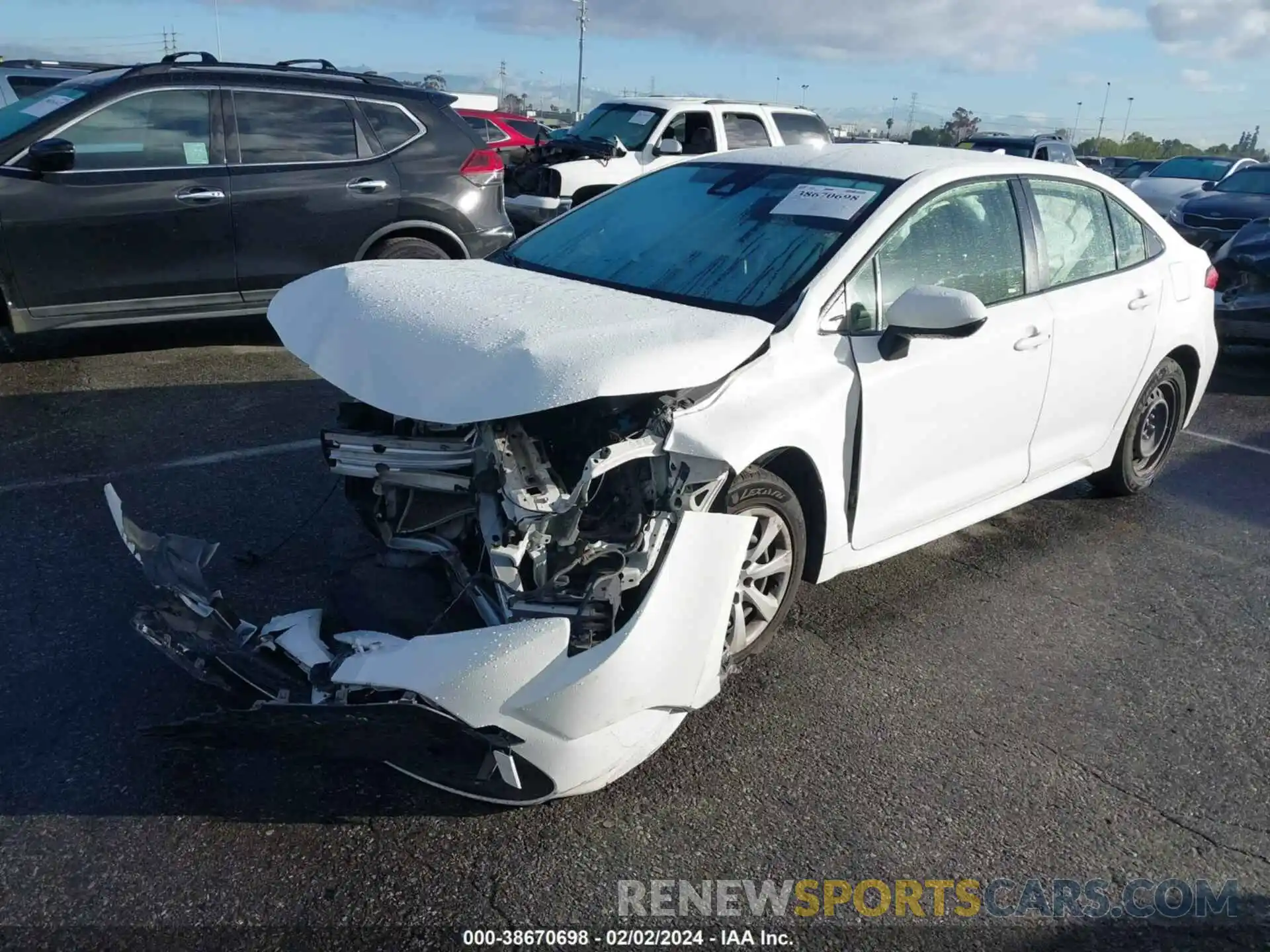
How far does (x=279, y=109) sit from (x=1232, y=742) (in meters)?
6.60

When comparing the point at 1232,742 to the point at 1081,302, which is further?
the point at 1081,302

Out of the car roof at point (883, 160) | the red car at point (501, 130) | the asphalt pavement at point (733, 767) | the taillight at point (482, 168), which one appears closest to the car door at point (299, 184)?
the taillight at point (482, 168)

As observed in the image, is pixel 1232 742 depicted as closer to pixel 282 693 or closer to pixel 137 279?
pixel 282 693

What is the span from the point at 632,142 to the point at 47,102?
671 centimetres

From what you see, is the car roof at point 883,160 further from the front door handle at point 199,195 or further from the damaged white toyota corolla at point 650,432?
the front door handle at point 199,195

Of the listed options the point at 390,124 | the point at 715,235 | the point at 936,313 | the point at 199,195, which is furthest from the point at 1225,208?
A: the point at 199,195

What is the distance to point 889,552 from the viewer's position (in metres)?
3.97

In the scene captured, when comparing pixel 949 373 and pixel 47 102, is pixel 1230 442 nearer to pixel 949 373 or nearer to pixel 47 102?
pixel 949 373

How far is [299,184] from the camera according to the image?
7.00 m

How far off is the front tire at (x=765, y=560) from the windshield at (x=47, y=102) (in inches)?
213

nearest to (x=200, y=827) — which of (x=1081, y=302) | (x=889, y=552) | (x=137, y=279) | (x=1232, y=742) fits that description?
(x=889, y=552)

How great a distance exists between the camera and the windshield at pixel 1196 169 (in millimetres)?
19344

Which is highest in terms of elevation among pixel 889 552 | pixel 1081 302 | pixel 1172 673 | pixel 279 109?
pixel 279 109

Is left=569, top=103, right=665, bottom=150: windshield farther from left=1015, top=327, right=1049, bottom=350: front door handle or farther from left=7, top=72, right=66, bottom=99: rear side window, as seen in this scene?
left=1015, top=327, right=1049, bottom=350: front door handle
